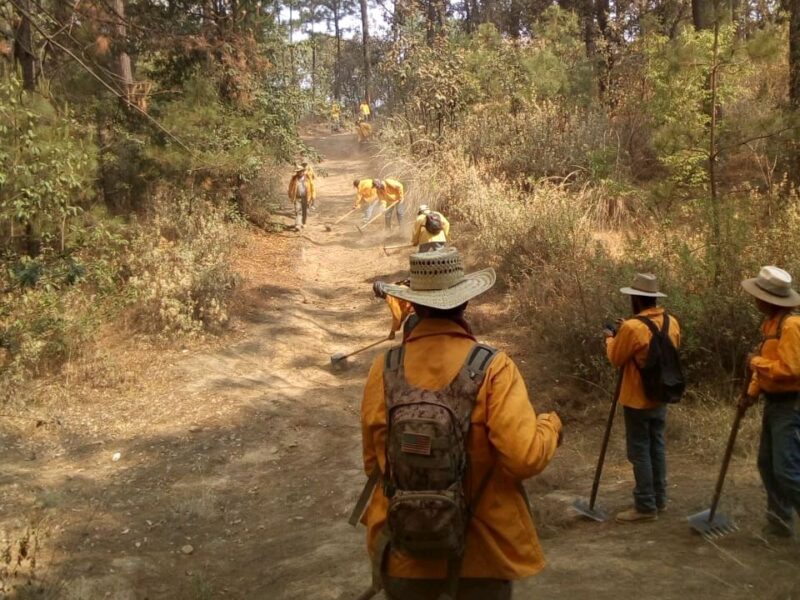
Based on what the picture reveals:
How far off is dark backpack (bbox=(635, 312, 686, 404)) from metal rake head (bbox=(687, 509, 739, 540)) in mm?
758

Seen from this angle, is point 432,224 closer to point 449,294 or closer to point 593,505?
point 593,505

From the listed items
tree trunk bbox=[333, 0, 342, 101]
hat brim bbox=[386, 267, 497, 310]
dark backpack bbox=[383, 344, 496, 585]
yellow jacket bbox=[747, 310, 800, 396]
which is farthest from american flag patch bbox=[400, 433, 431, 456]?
tree trunk bbox=[333, 0, 342, 101]

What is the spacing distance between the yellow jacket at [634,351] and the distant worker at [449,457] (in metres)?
2.33

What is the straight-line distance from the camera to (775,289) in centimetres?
400

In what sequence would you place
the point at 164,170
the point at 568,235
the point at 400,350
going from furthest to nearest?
the point at 164,170 < the point at 568,235 < the point at 400,350

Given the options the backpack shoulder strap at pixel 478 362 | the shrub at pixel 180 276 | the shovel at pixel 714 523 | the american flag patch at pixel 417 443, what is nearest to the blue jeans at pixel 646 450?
the shovel at pixel 714 523

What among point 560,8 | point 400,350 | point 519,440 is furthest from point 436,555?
point 560,8

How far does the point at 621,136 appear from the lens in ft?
44.1

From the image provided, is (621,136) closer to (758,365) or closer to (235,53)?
(235,53)

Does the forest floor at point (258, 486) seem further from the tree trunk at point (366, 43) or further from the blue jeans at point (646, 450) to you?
the tree trunk at point (366, 43)

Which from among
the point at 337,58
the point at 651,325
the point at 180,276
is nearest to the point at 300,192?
the point at 180,276

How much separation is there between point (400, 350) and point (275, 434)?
5.24 meters

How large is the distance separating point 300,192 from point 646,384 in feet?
42.0

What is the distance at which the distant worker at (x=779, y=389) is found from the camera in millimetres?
3826
